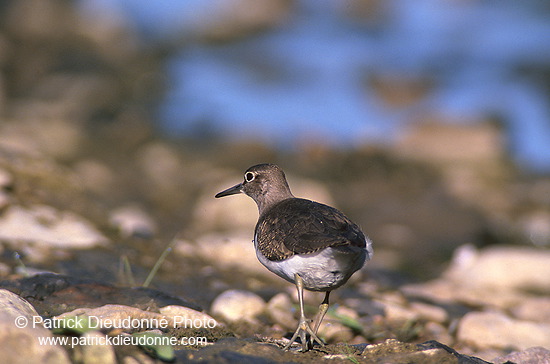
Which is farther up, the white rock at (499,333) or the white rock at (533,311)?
the white rock at (533,311)

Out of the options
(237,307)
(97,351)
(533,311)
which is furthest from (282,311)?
(533,311)

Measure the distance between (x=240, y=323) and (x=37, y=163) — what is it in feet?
13.4

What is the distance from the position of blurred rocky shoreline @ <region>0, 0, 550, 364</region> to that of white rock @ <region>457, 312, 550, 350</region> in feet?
0.05

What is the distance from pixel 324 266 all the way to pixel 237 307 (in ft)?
4.58

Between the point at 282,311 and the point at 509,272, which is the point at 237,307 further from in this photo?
the point at 509,272

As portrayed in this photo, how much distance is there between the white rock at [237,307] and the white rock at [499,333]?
5.90 feet

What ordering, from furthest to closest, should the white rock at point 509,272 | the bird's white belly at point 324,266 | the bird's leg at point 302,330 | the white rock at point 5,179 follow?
the white rock at point 509,272
the white rock at point 5,179
the bird's white belly at point 324,266
the bird's leg at point 302,330

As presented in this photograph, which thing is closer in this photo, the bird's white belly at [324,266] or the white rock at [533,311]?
the bird's white belly at [324,266]

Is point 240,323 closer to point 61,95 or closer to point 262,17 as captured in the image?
point 61,95

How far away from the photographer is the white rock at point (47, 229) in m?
6.16

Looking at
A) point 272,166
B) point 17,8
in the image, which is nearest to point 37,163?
point 272,166

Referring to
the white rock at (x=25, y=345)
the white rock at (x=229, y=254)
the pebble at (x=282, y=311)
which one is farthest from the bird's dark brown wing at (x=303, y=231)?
the white rock at (x=229, y=254)

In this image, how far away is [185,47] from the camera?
25531 mm

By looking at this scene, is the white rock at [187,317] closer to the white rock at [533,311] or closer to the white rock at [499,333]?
the white rock at [499,333]
